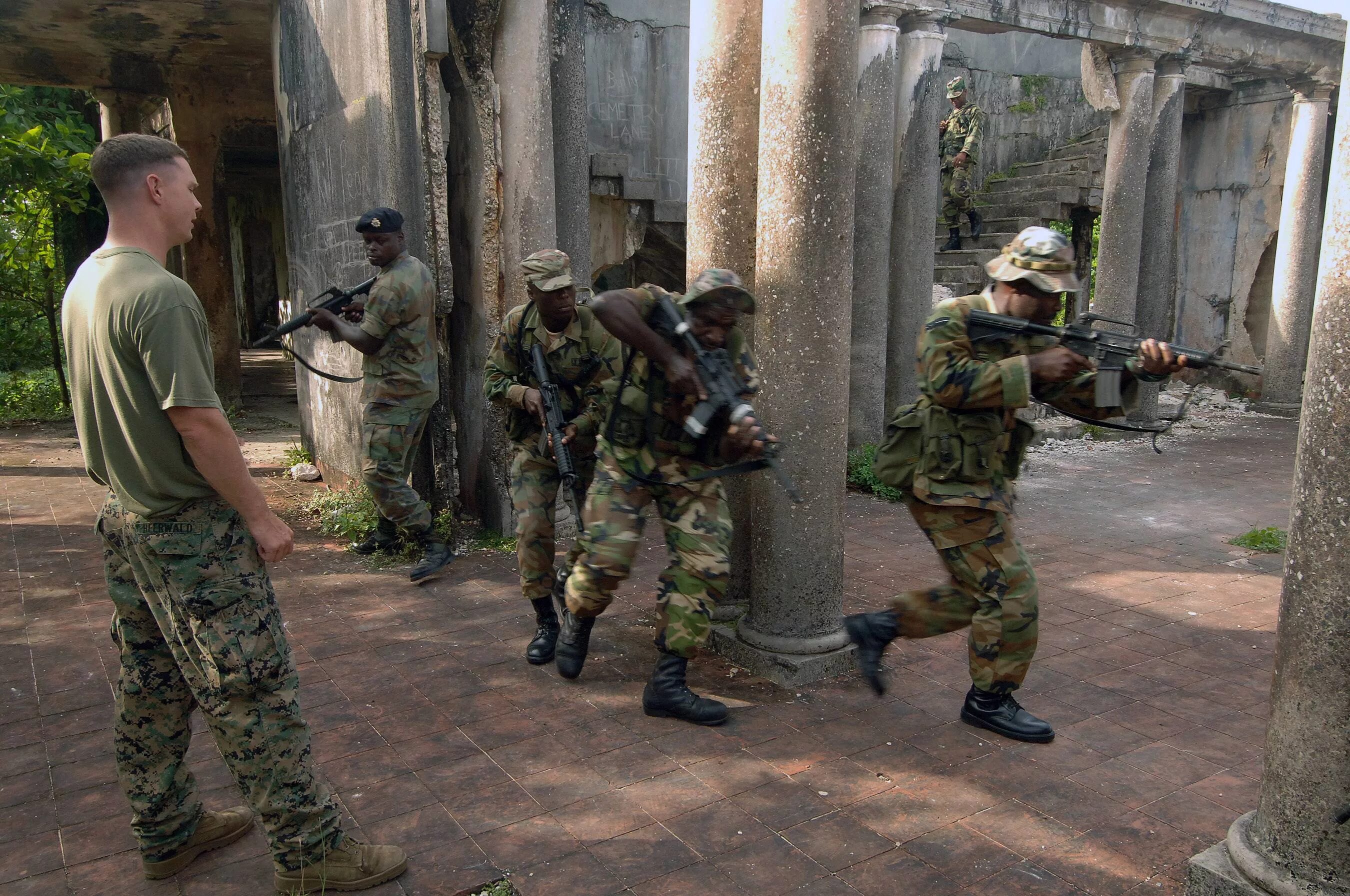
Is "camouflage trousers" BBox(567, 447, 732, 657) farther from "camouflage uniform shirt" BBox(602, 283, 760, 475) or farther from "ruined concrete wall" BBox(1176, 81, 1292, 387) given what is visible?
"ruined concrete wall" BBox(1176, 81, 1292, 387)

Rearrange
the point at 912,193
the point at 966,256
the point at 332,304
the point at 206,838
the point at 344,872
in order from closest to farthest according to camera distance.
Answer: the point at 344,872, the point at 206,838, the point at 332,304, the point at 912,193, the point at 966,256

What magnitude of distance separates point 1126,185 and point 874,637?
8.78 metres

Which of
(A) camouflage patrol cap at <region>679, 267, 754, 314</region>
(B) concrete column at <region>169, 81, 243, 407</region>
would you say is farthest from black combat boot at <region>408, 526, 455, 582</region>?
(B) concrete column at <region>169, 81, 243, 407</region>

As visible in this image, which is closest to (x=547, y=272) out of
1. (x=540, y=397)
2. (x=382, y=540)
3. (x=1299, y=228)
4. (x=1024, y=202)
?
(x=540, y=397)

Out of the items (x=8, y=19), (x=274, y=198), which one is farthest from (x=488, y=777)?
(x=274, y=198)

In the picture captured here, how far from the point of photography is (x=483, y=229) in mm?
6168

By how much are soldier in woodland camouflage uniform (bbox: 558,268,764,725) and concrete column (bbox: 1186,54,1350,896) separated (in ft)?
5.86

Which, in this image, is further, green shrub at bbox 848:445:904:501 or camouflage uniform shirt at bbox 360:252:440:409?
green shrub at bbox 848:445:904:501

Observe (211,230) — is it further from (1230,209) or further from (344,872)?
(1230,209)

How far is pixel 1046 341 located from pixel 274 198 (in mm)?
19767

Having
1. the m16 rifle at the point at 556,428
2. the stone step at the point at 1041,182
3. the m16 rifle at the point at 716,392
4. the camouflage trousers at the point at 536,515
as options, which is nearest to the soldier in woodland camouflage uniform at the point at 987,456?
the m16 rifle at the point at 716,392

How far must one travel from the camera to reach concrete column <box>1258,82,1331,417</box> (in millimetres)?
11602

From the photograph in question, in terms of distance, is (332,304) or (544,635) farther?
(332,304)

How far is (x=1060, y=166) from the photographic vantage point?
1337 centimetres
